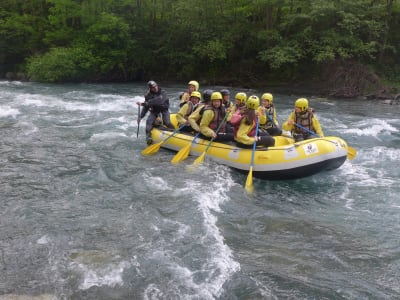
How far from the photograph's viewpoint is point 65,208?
579 centimetres

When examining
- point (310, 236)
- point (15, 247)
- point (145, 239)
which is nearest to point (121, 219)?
point (145, 239)

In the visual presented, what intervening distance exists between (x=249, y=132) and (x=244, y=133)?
0.19 m

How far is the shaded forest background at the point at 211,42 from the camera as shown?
18172mm

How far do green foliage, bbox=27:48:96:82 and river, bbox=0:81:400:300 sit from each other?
11.4 metres

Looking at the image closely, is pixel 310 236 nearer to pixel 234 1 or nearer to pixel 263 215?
pixel 263 215

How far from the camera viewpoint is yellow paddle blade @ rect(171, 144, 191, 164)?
7.93 meters

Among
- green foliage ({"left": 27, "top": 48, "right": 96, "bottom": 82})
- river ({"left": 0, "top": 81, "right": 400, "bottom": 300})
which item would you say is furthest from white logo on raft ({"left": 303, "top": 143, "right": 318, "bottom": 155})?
green foliage ({"left": 27, "top": 48, "right": 96, "bottom": 82})

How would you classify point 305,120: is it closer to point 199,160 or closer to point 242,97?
point 242,97

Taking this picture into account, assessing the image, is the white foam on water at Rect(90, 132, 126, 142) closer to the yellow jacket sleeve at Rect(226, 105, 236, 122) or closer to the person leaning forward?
the person leaning forward

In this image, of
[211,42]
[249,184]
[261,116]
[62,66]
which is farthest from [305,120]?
[62,66]

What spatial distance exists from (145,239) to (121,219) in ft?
2.22

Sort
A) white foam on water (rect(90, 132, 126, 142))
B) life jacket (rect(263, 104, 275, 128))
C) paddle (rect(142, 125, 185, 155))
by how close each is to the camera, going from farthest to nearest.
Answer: white foam on water (rect(90, 132, 126, 142)), paddle (rect(142, 125, 185, 155)), life jacket (rect(263, 104, 275, 128))

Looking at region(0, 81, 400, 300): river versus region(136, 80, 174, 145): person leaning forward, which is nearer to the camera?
region(0, 81, 400, 300): river

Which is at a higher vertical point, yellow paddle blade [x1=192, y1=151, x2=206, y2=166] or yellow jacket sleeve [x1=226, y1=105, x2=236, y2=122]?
yellow jacket sleeve [x1=226, y1=105, x2=236, y2=122]
